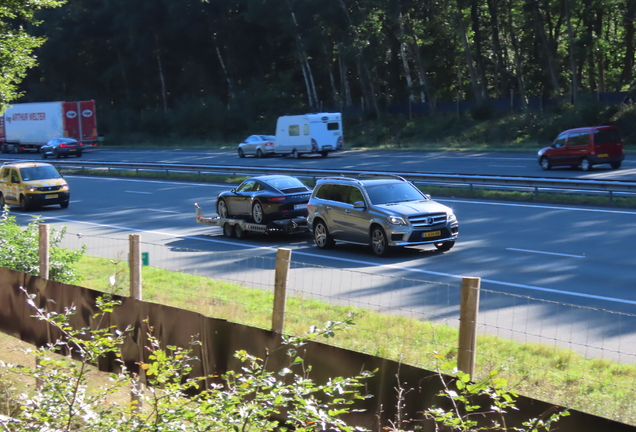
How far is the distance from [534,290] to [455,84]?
2553 inches

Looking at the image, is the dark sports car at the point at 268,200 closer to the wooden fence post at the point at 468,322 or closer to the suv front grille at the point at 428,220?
the suv front grille at the point at 428,220

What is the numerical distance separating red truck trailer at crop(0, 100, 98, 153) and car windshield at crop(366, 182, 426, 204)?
48.7m

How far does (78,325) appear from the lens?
8680 millimetres

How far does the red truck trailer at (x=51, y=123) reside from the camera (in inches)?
2419

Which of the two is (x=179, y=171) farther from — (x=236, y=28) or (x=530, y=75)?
(x=236, y=28)

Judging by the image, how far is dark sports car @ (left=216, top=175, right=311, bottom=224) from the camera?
64.6 feet

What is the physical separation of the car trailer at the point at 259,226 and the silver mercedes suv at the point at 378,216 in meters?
0.96

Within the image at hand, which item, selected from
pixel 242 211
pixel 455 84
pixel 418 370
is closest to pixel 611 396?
pixel 418 370

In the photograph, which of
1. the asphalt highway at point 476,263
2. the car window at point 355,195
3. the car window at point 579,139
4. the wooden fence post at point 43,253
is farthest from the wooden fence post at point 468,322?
the car window at point 579,139

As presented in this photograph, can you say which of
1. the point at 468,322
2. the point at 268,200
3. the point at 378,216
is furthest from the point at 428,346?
the point at 268,200

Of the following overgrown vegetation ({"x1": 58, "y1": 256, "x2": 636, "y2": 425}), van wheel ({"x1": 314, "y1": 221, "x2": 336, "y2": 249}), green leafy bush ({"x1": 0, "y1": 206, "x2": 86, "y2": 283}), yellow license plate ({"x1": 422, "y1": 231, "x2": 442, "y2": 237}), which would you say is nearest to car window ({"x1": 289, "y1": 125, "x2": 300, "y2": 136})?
van wheel ({"x1": 314, "y1": 221, "x2": 336, "y2": 249})

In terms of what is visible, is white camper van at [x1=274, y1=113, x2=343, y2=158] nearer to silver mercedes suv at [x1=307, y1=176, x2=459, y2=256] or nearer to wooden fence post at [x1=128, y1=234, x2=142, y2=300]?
silver mercedes suv at [x1=307, y1=176, x2=459, y2=256]

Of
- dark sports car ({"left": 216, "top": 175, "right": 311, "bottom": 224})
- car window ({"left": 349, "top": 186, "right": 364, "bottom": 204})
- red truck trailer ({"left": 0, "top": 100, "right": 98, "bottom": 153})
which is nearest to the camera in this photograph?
car window ({"left": 349, "top": 186, "right": 364, "bottom": 204})

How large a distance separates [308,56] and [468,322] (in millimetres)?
69871
